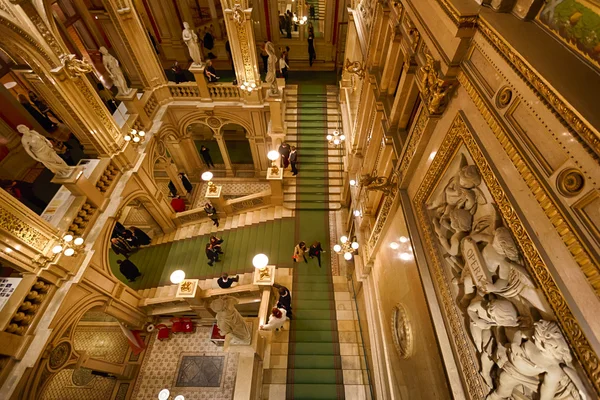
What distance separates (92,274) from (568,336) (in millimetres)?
8663

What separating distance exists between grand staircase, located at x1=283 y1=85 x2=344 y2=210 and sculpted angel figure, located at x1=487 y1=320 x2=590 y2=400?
351 inches

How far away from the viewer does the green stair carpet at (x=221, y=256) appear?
9711 millimetres

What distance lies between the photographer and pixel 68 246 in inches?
250

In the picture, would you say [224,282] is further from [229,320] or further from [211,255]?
[229,320]

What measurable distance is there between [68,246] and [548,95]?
8154 mm

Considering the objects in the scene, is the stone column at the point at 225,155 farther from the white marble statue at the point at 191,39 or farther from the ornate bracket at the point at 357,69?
the ornate bracket at the point at 357,69

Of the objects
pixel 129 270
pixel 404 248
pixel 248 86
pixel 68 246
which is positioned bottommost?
pixel 404 248

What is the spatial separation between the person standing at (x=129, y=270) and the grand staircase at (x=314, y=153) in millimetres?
5591

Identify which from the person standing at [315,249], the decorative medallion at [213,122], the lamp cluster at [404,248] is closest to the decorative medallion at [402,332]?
the lamp cluster at [404,248]

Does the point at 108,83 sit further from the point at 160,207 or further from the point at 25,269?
the point at 25,269

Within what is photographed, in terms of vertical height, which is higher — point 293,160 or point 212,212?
point 293,160

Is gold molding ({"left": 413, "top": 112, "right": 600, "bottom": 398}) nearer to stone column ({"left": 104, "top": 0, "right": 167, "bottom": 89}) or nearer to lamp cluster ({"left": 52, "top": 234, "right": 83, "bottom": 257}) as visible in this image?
lamp cluster ({"left": 52, "top": 234, "right": 83, "bottom": 257})

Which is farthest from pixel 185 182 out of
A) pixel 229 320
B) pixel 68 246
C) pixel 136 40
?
pixel 229 320

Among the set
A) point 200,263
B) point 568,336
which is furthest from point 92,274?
point 568,336
